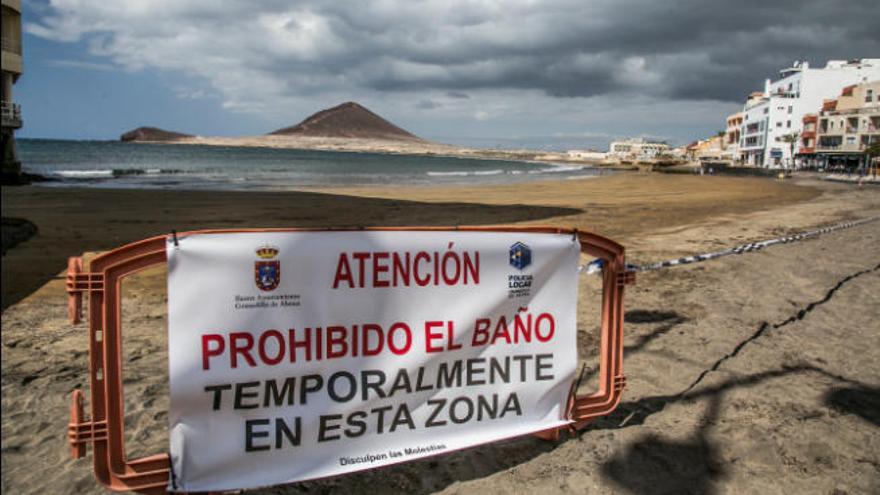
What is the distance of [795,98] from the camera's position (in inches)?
3693

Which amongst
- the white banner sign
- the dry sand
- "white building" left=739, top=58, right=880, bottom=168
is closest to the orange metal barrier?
the white banner sign

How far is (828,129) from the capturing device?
76875mm

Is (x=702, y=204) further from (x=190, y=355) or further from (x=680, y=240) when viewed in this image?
(x=190, y=355)

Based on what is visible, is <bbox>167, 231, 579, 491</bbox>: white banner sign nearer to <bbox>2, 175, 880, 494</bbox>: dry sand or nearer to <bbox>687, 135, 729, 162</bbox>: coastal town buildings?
<bbox>2, 175, 880, 494</bbox>: dry sand

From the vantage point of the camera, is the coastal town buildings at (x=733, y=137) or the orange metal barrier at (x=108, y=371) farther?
the coastal town buildings at (x=733, y=137)

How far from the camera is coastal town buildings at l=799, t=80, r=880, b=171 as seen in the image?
7139 cm

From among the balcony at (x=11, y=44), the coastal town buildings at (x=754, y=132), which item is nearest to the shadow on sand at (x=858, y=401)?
the balcony at (x=11, y=44)

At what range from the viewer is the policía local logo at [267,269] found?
8.74 ft

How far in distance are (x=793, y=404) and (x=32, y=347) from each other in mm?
6037

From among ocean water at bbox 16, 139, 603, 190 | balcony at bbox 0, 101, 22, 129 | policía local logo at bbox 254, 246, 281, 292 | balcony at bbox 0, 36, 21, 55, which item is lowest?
policía local logo at bbox 254, 246, 281, 292

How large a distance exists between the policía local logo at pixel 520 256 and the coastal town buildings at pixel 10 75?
3083 centimetres

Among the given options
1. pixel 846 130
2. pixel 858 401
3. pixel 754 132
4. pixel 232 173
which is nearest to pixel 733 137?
pixel 754 132

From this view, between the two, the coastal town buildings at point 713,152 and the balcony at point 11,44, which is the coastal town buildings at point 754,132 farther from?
the balcony at point 11,44

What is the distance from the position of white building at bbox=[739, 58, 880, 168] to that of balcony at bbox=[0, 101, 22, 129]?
9333 centimetres
